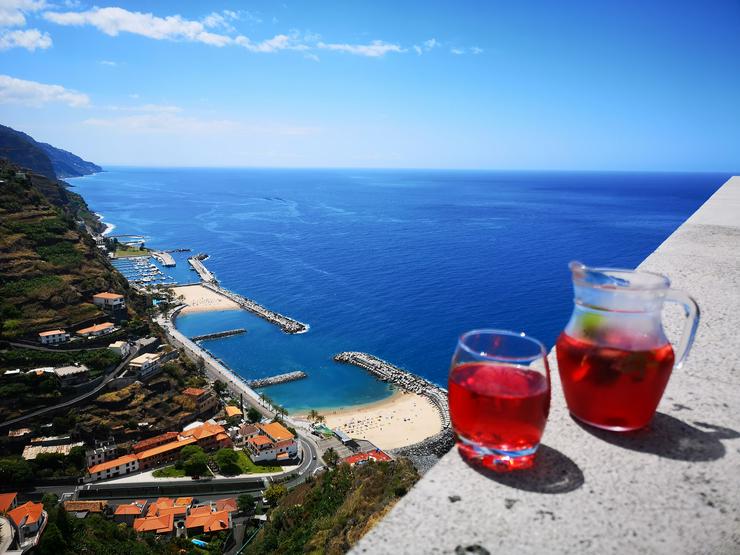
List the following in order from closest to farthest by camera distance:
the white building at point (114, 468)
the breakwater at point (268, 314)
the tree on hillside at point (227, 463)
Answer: the white building at point (114, 468) < the tree on hillside at point (227, 463) < the breakwater at point (268, 314)

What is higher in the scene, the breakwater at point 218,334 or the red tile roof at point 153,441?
the breakwater at point 218,334

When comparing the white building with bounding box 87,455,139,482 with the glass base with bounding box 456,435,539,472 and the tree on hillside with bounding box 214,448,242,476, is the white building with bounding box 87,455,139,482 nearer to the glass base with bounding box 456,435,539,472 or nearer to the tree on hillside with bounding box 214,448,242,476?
the tree on hillside with bounding box 214,448,242,476

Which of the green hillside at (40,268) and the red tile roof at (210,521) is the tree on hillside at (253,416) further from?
the green hillside at (40,268)

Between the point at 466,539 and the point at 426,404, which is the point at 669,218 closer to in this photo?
the point at 426,404

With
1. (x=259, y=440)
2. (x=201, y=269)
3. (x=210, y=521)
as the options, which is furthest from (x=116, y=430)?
(x=201, y=269)

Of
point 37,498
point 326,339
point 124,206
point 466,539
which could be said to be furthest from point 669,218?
point 124,206

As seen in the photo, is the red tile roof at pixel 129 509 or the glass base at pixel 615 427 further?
the red tile roof at pixel 129 509

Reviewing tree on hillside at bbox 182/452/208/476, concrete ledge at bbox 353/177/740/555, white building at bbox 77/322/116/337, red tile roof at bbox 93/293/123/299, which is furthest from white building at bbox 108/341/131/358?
concrete ledge at bbox 353/177/740/555

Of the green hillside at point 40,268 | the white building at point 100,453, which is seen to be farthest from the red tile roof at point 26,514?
the green hillside at point 40,268
